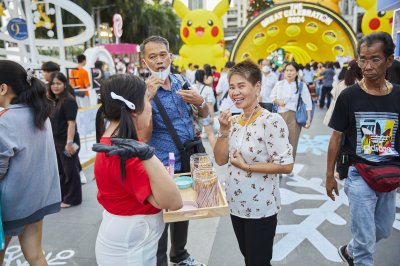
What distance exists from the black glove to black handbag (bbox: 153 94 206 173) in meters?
0.94

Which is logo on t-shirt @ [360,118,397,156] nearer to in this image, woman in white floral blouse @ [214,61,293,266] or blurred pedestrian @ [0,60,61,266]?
woman in white floral blouse @ [214,61,293,266]

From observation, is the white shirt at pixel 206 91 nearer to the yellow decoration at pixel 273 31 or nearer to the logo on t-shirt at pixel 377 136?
the logo on t-shirt at pixel 377 136

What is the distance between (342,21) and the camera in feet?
46.4

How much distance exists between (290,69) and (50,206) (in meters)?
3.50

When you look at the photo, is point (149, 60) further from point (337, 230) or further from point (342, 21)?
point (342, 21)

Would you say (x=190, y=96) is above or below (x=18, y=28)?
below

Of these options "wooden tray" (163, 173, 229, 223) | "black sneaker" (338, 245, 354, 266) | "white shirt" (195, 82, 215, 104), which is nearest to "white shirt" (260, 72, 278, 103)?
"white shirt" (195, 82, 215, 104)

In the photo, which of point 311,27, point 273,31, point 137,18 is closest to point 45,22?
point 273,31

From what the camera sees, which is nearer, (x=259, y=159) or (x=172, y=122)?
(x=259, y=159)

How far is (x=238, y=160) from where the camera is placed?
1.97 meters

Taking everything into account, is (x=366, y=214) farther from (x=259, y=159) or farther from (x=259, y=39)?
(x=259, y=39)

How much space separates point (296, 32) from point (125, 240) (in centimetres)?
1567

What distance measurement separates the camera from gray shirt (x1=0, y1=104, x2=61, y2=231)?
6.59 feet

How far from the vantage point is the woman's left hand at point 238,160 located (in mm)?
1945
